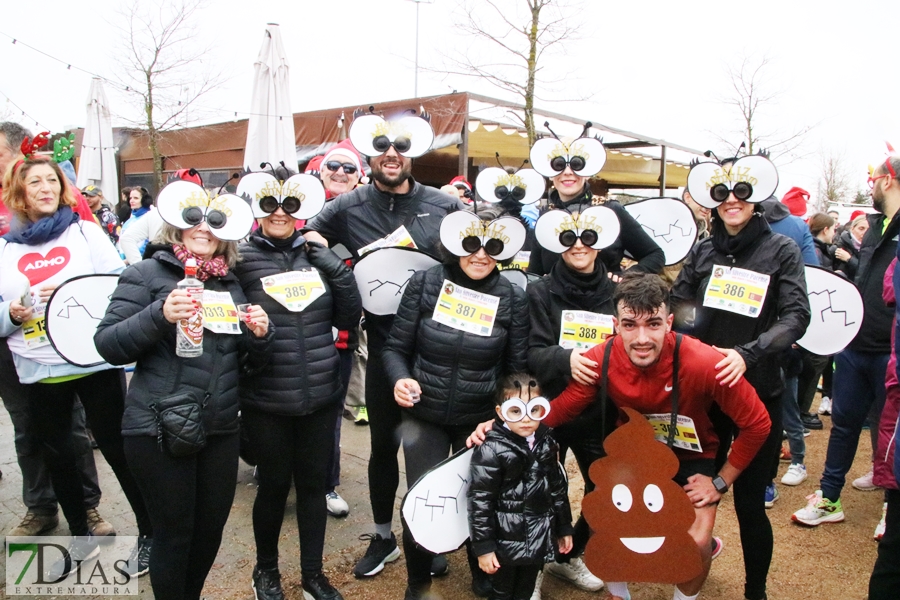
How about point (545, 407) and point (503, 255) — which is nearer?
point (545, 407)

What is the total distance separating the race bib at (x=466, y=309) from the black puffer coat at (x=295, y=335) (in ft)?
1.51

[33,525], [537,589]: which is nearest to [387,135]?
[537,589]

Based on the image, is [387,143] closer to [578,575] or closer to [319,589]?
[319,589]

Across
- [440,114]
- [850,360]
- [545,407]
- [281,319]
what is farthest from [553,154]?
[440,114]

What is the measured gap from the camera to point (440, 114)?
413 inches

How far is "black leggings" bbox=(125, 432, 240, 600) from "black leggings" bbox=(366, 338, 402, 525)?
80 centimetres

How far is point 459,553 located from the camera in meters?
3.60

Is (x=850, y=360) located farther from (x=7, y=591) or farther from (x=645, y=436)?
(x=7, y=591)

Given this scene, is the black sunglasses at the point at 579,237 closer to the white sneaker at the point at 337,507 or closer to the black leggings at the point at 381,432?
the black leggings at the point at 381,432

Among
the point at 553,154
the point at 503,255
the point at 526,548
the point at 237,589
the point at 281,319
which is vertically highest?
the point at 553,154

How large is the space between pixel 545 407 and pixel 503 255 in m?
0.71

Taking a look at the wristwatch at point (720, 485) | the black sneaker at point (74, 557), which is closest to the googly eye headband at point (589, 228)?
the wristwatch at point (720, 485)

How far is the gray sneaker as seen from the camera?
3533 mm

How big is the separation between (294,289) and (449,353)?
2.47 feet
